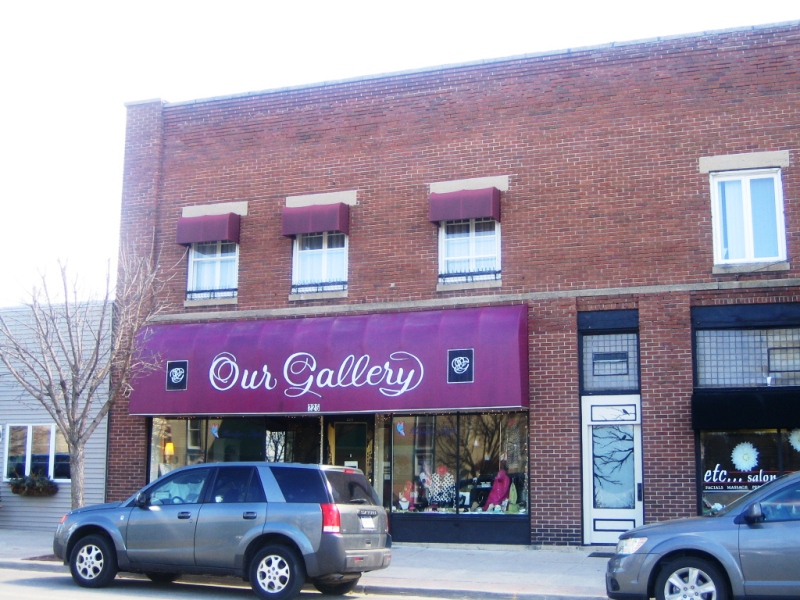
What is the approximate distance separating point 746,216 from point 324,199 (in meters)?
7.84

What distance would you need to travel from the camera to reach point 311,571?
1180 centimetres

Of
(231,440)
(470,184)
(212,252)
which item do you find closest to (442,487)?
(231,440)

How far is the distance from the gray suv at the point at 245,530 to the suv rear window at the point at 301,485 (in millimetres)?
13

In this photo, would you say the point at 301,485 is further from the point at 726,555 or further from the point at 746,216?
the point at 746,216

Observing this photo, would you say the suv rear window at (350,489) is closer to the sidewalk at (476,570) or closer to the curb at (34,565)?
the sidewalk at (476,570)

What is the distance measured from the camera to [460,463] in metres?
17.6

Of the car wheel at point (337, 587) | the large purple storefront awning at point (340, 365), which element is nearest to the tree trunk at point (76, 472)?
the large purple storefront awning at point (340, 365)

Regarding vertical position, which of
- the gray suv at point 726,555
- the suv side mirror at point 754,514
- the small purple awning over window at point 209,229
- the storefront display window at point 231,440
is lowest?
the gray suv at point 726,555

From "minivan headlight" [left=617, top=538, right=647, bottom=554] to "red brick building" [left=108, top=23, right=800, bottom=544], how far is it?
5254 mm

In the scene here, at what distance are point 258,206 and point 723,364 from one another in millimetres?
9462

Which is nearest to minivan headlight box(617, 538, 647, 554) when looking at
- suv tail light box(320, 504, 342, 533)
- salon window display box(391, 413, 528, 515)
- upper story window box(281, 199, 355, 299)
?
suv tail light box(320, 504, 342, 533)

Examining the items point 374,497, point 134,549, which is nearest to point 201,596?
point 134,549

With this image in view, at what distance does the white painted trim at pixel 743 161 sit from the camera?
53.3 feet

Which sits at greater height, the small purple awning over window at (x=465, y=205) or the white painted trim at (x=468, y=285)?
the small purple awning over window at (x=465, y=205)
